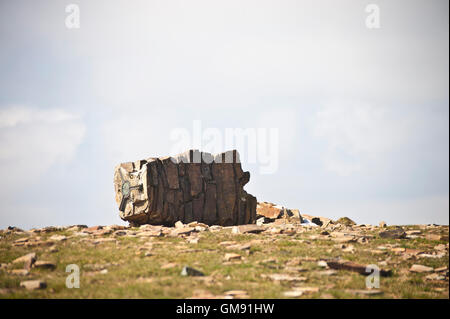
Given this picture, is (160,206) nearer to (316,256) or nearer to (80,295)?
(316,256)

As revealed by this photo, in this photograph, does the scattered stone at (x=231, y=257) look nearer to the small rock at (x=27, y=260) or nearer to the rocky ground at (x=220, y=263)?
the rocky ground at (x=220, y=263)

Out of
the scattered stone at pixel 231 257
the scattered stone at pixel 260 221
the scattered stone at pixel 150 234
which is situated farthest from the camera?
the scattered stone at pixel 260 221

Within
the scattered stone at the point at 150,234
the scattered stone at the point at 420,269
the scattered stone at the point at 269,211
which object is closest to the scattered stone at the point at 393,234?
the scattered stone at the point at 420,269

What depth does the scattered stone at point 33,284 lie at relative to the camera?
33.8 feet

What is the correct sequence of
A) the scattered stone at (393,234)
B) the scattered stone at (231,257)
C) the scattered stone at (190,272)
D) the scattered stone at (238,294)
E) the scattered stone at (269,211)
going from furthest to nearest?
the scattered stone at (269,211)
the scattered stone at (393,234)
the scattered stone at (231,257)
the scattered stone at (190,272)
the scattered stone at (238,294)

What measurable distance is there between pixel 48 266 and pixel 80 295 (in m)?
2.95

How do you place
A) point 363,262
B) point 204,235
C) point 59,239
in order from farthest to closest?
point 204,235
point 59,239
point 363,262

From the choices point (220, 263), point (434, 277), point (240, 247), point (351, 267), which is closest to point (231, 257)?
point (220, 263)

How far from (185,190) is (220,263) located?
11.7 metres

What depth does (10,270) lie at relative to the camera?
12.0 meters

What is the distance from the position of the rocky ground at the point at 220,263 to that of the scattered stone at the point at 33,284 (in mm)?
22

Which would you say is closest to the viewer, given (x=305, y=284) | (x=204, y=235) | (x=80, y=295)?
(x=80, y=295)

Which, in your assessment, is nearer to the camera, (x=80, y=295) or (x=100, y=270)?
(x=80, y=295)
